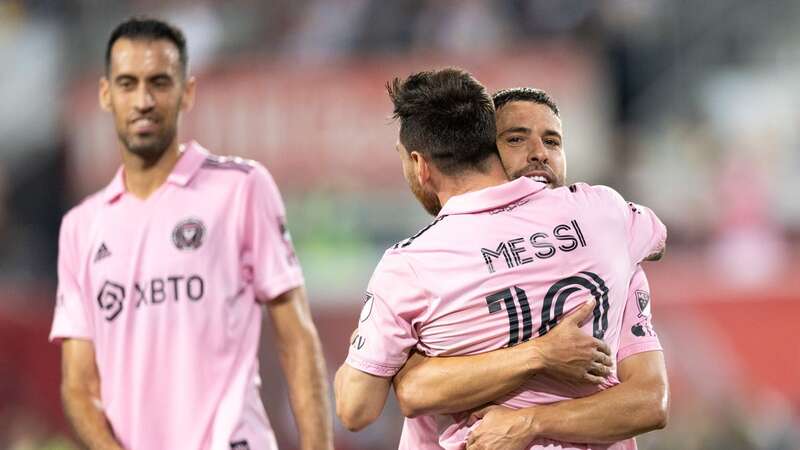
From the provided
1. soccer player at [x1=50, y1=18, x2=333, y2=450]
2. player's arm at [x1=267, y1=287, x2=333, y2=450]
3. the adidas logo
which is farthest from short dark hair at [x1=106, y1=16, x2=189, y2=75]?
player's arm at [x1=267, y1=287, x2=333, y2=450]

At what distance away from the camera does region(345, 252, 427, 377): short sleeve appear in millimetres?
A: 3471

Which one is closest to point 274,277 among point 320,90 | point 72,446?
point 72,446

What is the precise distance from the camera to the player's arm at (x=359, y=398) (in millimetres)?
3453

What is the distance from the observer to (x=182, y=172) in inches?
182

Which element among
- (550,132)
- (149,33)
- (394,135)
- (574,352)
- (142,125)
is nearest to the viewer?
(574,352)

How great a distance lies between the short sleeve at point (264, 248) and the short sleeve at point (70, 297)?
58 centimetres

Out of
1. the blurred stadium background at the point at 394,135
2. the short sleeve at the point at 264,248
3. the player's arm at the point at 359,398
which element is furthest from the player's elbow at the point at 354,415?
the blurred stadium background at the point at 394,135

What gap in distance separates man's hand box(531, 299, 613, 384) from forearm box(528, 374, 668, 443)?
68mm

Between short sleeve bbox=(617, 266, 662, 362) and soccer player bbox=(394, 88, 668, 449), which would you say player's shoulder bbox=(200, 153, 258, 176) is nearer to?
soccer player bbox=(394, 88, 668, 449)

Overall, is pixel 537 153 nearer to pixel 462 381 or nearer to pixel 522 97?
pixel 522 97

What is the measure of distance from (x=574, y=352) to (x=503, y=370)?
0.19 m

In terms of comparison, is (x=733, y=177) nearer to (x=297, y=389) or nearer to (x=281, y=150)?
(x=281, y=150)

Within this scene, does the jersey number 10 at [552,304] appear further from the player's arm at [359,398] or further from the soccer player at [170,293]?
the soccer player at [170,293]

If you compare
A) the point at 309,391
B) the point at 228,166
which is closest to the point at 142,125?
the point at 228,166
